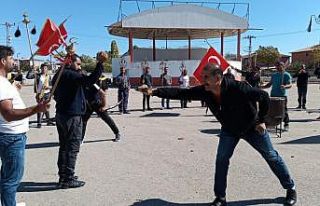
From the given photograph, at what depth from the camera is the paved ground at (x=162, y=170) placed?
227 inches

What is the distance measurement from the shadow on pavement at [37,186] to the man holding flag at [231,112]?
2.13 m

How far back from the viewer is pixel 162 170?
7289mm

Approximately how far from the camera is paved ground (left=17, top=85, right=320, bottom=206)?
5773mm

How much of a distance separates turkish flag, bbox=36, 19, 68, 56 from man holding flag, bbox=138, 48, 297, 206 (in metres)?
1.19

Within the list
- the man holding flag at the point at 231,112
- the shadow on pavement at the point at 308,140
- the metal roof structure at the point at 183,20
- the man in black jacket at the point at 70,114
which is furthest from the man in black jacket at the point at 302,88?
the metal roof structure at the point at 183,20

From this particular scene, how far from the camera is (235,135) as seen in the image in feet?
A: 17.4

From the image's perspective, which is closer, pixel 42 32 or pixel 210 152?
pixel 42 32

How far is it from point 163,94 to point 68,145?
1.76m

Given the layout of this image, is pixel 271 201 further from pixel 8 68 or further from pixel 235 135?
pixel 8 68

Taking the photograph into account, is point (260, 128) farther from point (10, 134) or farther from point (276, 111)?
point (276, 111)

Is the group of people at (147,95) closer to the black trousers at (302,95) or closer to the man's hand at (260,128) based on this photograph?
the man's hand at (260,128)

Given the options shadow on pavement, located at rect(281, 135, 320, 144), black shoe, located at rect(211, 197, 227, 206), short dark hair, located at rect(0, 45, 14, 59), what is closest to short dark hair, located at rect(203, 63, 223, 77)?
black shoe, located at rect(211, 197, 227, 206)

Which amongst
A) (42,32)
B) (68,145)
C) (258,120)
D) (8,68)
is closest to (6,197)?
(8,68)

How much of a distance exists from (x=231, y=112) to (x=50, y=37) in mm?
2302
